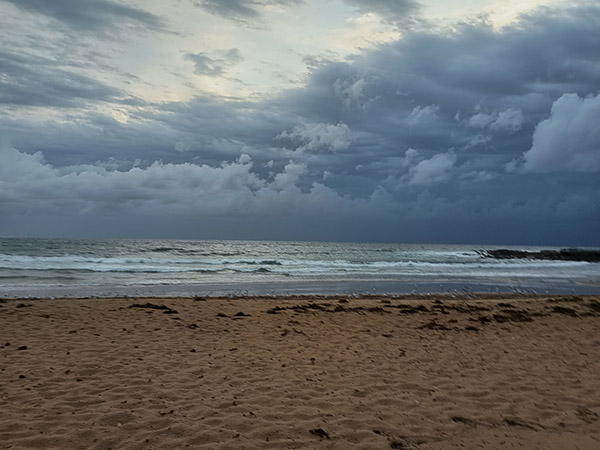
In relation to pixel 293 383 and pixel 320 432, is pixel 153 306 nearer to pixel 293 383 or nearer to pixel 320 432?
pixel 293 383

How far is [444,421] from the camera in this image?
15.3 feet

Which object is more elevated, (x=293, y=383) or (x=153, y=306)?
(x=293, y=383)

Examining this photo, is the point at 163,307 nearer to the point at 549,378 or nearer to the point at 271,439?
the point at 271,439

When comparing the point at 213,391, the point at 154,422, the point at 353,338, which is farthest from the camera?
the point at 353,338

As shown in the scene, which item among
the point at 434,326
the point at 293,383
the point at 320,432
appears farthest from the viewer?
the point at 434,326

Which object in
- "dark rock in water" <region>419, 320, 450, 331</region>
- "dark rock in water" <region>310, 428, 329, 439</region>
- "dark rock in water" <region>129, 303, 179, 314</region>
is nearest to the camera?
"dark rock in water" <region>310, 428, 329, 439</region>

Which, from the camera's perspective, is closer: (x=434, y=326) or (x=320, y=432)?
(x=320, y=432)

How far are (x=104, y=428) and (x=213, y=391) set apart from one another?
1.44 m

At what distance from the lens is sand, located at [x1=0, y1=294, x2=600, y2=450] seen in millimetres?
4285

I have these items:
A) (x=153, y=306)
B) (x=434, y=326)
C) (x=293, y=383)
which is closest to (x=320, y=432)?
(x=293, y=383)

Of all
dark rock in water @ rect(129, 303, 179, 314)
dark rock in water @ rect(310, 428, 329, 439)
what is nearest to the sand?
dark rock in water @ rect(310, 428, 329, 439)

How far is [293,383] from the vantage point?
5.86 m

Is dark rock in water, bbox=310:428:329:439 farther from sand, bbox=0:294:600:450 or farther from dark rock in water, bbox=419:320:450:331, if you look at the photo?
dark rock in water, bbox=419:320:450:331

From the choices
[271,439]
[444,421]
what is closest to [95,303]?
[271,439]
